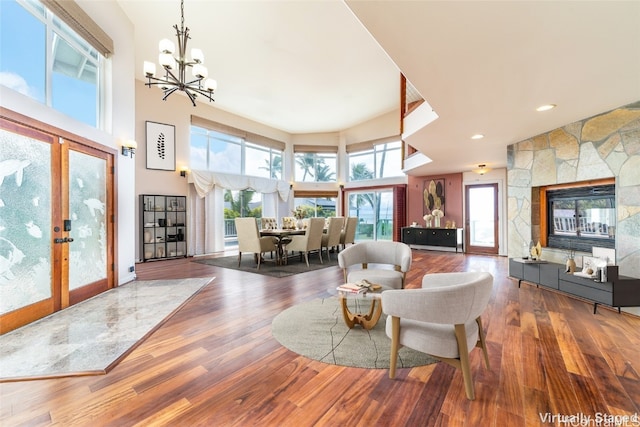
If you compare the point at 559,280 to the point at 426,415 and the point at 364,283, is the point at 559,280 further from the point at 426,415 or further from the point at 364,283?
the point at 426,415

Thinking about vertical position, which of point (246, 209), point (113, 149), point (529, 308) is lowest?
point (529, 308)

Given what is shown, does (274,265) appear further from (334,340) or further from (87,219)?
(334,340)

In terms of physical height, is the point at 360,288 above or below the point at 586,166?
below

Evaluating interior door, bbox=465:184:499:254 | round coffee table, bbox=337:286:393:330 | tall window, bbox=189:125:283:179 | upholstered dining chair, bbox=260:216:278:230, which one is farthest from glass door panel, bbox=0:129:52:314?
interior door, bbox=465:184:499:254

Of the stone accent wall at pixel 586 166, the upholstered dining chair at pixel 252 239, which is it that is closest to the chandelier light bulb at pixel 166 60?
the upholstered dining chair at pixel 252 239

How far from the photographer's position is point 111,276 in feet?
13.0

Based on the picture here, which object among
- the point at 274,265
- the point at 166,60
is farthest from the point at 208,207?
the point at 166,60

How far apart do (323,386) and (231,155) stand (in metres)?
7.92

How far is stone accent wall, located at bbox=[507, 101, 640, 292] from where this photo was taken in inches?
119

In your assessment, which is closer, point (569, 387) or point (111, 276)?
point (569, 387)

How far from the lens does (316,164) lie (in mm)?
10648

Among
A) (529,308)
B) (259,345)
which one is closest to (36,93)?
(259,345)

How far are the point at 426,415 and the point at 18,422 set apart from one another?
220cm

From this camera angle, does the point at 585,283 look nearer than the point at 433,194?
Yes
